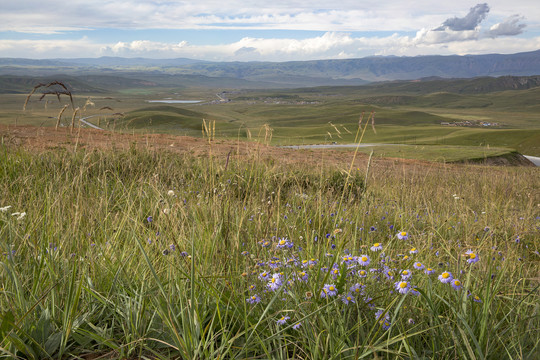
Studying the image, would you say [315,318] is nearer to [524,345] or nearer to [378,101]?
[524,345]

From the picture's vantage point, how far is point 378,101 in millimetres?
192625

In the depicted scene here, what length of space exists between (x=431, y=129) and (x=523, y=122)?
65304mm

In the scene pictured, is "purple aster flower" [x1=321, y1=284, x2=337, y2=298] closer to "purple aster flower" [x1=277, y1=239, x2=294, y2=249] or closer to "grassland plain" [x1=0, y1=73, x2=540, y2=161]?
"purple aster flower" [x1=277, y1=239, x2=294, y2=249]

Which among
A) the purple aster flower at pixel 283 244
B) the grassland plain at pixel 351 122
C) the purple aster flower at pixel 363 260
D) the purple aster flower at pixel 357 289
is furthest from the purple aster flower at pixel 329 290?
the grassland plain at pixel 351 122

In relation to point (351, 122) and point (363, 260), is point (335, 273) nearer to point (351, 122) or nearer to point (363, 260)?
point (363, 260)

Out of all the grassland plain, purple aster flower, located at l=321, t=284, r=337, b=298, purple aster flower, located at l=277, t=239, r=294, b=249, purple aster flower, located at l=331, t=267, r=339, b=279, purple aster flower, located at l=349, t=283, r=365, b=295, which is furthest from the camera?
the grassland plain

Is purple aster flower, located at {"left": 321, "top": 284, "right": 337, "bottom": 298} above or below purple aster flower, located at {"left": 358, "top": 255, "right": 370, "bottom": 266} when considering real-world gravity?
below

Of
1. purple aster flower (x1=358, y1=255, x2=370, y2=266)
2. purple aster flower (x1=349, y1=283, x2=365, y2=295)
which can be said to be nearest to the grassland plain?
purple aster flower (x1=358, y1=255, x2=370, y2=266)

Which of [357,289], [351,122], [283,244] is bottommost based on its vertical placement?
[351,122]

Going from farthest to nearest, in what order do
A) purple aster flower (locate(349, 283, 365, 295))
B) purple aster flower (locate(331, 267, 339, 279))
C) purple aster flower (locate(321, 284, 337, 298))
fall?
purple aster flower (locate(331, 267, 339, 279)) → purple aster flower (locate(349, 283, 365, 295)) → purple aster flower (locate(321, 284, 337, 298))

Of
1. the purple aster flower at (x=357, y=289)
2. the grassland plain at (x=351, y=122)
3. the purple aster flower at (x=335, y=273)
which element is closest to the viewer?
the purple aster flower at (x=357, y=289)

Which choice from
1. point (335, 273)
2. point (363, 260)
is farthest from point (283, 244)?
point (363, 260)

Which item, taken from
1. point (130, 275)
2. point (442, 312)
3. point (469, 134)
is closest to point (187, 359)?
point (130, 275)

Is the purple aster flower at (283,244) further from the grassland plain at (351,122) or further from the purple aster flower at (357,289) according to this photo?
the grassland plain at (351,122)
